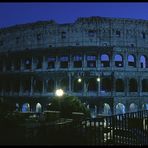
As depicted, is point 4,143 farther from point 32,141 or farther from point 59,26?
point 59,26

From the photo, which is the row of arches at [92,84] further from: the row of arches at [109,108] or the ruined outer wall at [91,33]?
the ruined outer wall at [91,33]

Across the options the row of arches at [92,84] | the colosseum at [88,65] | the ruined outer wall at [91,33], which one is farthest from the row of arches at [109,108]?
the ruined outer wall at [91,33]

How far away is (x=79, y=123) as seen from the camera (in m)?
6.22

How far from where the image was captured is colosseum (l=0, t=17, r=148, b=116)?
33562mm

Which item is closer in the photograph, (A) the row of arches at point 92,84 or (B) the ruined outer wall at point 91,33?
(A) the row of arches at point 92,84

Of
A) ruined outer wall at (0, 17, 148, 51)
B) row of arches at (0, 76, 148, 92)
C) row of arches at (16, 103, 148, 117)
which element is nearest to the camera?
row of arches at (16, 103, 148, 117)

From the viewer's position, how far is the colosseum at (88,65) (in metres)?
33.6

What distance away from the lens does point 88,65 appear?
113 ft

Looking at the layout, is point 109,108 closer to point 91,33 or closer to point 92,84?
point 92,84

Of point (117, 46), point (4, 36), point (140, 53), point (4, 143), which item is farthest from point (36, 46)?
point (4, 143)

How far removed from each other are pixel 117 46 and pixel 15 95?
14150mm

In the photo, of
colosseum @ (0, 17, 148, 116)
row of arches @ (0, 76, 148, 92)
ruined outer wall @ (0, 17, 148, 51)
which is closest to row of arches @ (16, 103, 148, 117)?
colosseum @ (0, 17, 148, 116)

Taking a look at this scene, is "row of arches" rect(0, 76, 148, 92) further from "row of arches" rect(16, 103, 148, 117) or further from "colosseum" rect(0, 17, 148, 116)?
"row of arches" rect(16, 103, 148, 117)

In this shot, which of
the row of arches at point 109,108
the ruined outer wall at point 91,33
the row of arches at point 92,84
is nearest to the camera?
the row of arches at point 109,108
